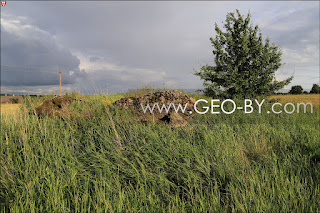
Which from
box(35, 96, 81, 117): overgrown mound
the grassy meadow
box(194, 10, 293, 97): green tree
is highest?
box(194, 10, 293, 97): green tree

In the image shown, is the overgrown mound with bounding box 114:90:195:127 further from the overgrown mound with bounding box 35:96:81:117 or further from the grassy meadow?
the overgrown mound with bounding box 35:96:81:117

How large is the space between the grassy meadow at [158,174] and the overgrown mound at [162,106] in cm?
59

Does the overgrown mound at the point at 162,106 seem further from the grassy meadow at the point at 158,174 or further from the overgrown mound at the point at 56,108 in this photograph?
the overgrown mound at the point at 56,108

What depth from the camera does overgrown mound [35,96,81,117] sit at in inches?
301

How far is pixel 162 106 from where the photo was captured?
755cm

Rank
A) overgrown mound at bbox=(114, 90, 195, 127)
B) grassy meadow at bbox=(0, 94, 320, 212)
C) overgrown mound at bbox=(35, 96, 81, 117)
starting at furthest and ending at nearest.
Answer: overgrown mound at bbox=(35, 96, 81, 117)
overgrown mound at bbox=(114, 90, 195, 127)
grassy meadow at bbox=(0, 94, 320, 212)

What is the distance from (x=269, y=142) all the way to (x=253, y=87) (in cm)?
958

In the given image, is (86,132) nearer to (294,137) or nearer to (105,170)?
(105,170)

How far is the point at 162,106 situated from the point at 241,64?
9331 millimetres

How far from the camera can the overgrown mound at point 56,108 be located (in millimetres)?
7648

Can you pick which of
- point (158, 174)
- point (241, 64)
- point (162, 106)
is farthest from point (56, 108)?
point (241, 64)


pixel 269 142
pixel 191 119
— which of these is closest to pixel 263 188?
pixel 269 142

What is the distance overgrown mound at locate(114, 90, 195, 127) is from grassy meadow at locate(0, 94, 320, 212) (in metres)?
0.59

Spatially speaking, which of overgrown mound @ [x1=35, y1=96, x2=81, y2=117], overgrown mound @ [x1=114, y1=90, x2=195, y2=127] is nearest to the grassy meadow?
overgrown mound @ [x1=114, y1=90, x2=195, y2=127]
